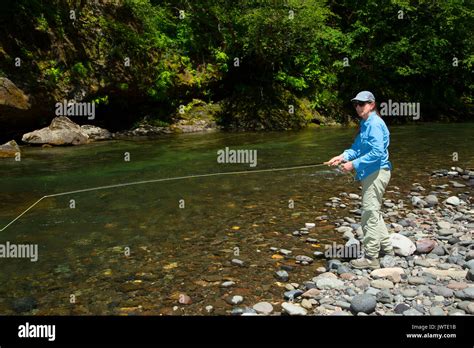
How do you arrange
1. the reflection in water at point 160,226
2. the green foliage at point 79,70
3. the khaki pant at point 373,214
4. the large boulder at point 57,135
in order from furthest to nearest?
1. the green foliage at point 79,70
2. the large boulder at point 57,135
3. the khaki pant at point 373,214
4. the reflection in water at point 160,226

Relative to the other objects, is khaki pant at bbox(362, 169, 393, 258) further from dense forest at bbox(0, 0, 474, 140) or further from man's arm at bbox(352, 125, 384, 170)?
dense forest at bbox(0, 0, 474, 140)

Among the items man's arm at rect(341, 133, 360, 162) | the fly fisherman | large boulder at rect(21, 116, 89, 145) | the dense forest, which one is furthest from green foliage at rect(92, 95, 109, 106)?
the fly fisherman

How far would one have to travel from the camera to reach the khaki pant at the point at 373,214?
20.0ft

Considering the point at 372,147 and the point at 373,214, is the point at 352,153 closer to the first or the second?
the point at 372,147

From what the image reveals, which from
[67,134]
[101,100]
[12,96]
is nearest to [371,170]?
[67,134]

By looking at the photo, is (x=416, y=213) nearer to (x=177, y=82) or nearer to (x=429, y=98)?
(x=177, y=82)

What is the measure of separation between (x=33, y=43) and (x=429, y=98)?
26848 millimetres

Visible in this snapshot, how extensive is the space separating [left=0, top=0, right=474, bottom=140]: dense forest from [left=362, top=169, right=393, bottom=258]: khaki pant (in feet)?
54.5

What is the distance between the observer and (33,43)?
766 inches

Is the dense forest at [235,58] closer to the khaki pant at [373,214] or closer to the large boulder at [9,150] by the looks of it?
the large boulder at [9,150]

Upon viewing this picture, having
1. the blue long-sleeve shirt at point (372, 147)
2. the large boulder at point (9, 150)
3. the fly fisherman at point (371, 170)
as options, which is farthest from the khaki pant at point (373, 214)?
the large boulder at point (9, 150)

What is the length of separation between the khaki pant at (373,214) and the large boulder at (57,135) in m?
15.6

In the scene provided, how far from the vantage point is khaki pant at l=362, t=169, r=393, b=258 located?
6.09 meters

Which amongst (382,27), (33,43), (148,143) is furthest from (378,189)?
(382,27)
